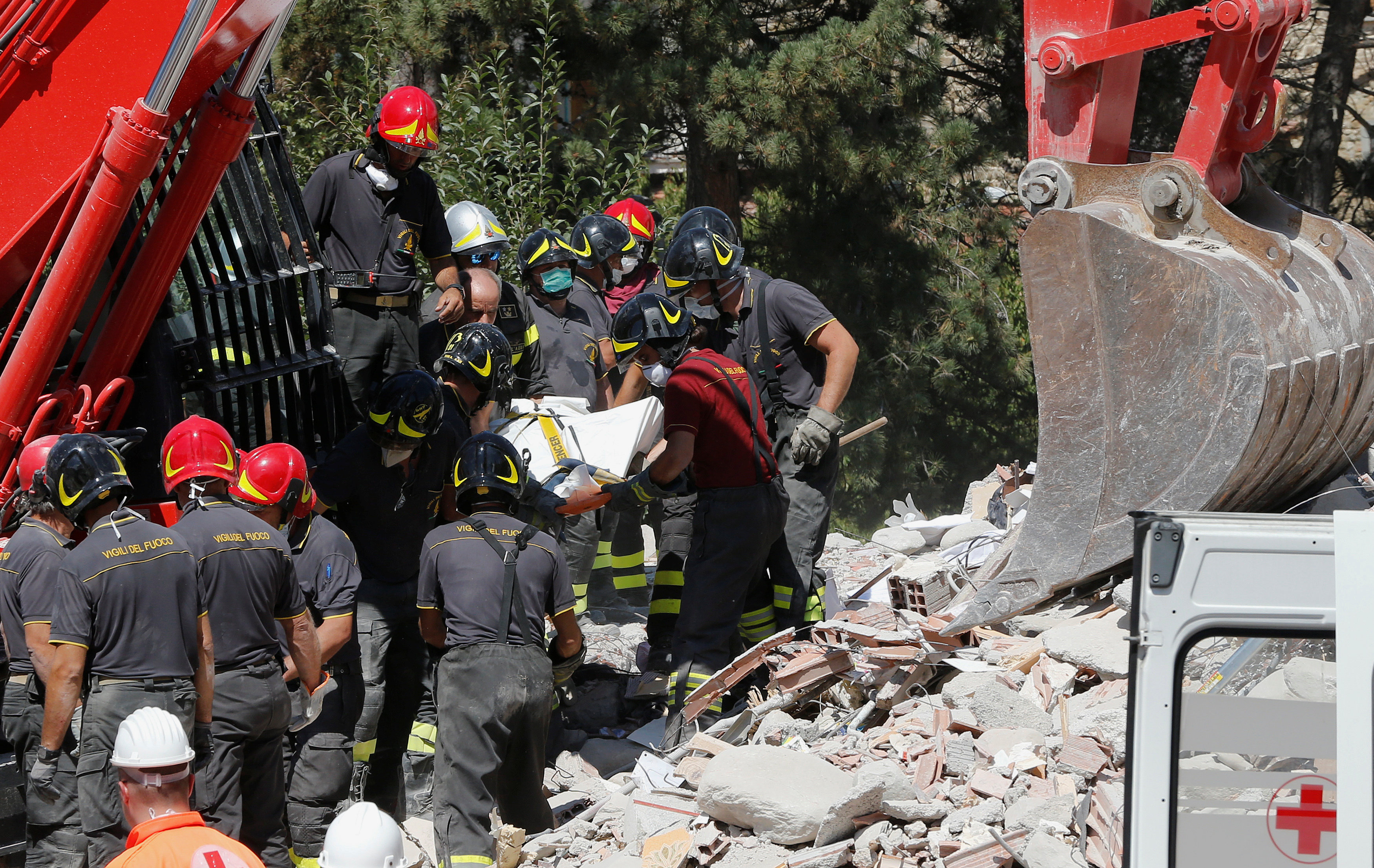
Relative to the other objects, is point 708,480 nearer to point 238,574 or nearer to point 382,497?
point 382,497

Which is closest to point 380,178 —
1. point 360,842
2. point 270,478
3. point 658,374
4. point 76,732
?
point 658,374

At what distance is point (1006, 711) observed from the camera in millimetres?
4895

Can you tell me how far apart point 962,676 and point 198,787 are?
2918 millimetres

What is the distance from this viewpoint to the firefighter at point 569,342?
708 centimetres

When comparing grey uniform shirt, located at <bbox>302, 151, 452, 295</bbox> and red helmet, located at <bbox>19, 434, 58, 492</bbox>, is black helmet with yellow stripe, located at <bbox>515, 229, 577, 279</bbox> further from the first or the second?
red helmet, located at <bbox>19, 434, 58, 492</bbox>

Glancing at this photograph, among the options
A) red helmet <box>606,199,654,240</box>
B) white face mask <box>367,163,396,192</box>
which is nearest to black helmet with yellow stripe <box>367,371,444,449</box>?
white face mask <box>367,163,396,192</box>

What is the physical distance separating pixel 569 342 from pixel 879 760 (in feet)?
10.8

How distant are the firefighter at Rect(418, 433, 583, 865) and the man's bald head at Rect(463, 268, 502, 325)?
1.85 m

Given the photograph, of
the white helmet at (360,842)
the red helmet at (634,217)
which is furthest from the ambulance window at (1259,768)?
the red helmet at (634,217)

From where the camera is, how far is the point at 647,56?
1038 cm

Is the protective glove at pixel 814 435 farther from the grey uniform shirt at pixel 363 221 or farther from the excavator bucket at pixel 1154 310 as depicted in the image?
the grey uniform shirt at pixel 363 221

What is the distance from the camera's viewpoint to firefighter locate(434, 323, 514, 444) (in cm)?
552

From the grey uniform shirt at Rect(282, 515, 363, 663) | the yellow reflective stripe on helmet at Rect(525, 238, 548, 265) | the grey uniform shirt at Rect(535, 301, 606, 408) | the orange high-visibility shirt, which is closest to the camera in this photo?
the orange high-visibility shirt

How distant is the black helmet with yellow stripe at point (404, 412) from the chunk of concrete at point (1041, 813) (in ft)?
8.31
